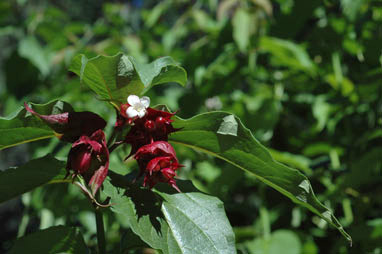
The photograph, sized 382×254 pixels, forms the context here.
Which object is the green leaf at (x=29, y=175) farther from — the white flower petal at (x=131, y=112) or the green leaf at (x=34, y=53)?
the green leaf at (x=34, y=53)

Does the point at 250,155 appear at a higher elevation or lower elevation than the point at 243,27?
higher

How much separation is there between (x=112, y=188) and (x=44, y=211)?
70 centimetres

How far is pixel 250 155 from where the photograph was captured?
0.45m

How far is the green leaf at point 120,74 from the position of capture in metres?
0.44

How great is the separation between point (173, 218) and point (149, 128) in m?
0.11

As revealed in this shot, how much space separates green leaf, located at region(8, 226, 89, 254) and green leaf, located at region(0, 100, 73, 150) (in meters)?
0.12

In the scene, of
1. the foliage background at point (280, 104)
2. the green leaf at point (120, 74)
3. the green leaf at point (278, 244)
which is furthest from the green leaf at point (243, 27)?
the green leaf at point (120, 74)

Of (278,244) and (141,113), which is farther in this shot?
(278,244)

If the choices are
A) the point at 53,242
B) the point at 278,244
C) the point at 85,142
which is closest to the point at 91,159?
the point at 85,142

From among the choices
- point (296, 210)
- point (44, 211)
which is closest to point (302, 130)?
point (296, 210)

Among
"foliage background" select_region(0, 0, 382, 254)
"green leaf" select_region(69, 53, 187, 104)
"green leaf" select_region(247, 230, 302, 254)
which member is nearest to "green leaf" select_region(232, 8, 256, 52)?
"foliage background" select_region(0, 0, 382, 254)

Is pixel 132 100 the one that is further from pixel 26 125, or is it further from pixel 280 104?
pixel 280 104

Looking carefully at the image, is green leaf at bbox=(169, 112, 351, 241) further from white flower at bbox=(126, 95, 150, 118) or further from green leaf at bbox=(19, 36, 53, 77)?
green leaf at bbox=(19, 36, 53, 77)

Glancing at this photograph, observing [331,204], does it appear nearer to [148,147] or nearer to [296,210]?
[296,210]
